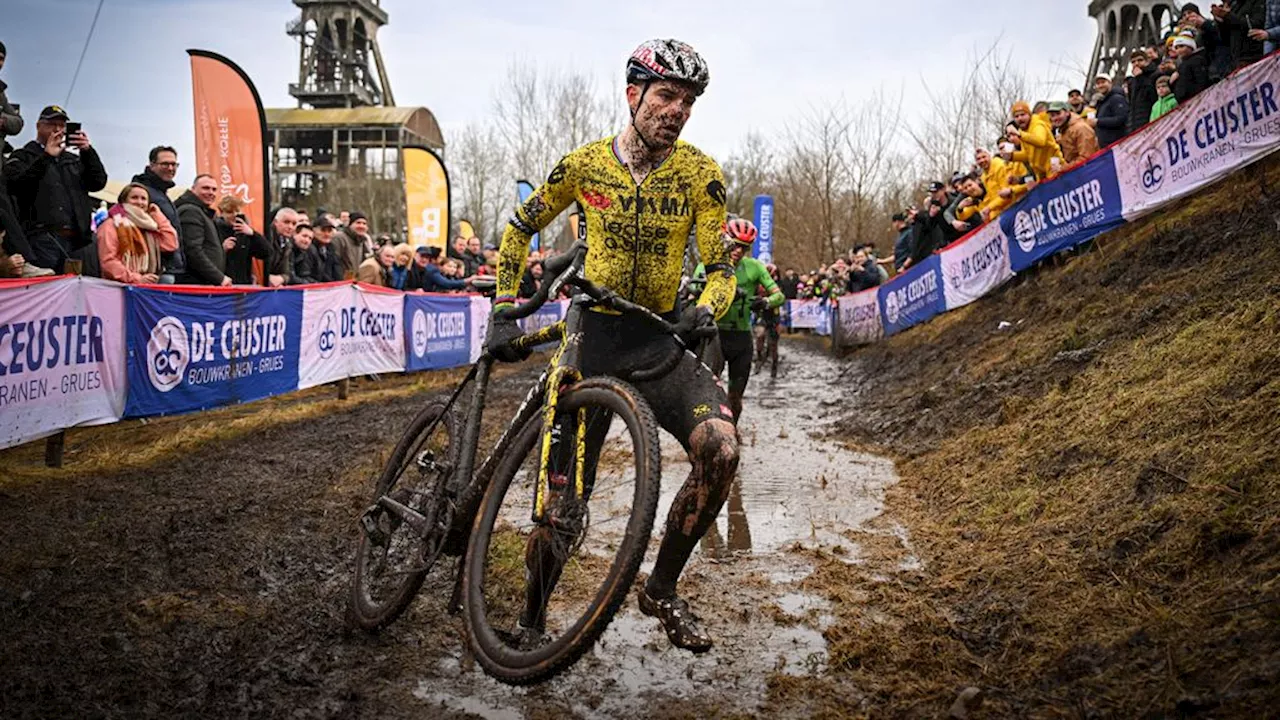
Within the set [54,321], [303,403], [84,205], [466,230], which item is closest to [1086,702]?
[54,321]

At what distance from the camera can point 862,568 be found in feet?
16.8

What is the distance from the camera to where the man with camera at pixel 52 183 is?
7.82 meters

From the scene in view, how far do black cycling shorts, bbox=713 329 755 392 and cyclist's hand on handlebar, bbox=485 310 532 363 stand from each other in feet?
18.2

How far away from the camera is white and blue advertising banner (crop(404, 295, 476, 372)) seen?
49.2 feet

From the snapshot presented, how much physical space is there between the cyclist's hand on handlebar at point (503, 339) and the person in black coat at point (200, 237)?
24.4ft

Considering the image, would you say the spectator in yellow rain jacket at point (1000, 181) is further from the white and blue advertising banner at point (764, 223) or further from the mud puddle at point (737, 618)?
the white and blue advertising banner at point (764, 223)

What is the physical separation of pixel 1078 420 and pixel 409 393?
9.55 m

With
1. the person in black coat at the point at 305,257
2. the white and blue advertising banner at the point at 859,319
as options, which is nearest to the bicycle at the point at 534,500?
the person in black coat at the point at 305,257

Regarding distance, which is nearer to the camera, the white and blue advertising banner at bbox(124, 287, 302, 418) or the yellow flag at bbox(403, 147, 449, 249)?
the white and blue advertising banner at bbox(124, 287, 302, 418)

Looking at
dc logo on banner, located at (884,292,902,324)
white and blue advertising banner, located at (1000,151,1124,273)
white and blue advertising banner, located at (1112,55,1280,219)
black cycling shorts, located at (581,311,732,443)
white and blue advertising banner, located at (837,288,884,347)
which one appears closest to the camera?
black cycling shorts, located at (581,311,732,443)

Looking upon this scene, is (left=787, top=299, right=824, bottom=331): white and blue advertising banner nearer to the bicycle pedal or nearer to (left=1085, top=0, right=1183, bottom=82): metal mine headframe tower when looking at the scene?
(left=1085, top=0, right=1183, bottom=82): metal mine headframe tower

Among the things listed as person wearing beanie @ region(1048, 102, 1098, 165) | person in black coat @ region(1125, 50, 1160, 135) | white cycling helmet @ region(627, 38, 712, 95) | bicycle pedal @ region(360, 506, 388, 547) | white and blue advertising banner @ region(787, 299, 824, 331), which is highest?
person in black coat @ region(1125, 50, 1160, 135)

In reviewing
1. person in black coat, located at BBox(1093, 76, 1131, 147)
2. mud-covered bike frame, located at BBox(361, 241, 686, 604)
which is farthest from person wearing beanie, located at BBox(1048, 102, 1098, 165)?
mud-covered bike frame, located at BBox(361, 241, 686, 604)

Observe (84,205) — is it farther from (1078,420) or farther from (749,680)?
(1078,420)
